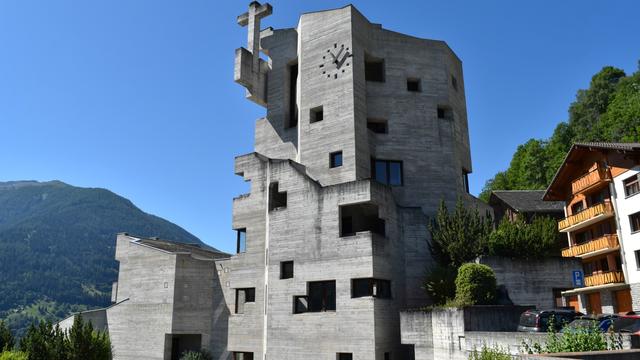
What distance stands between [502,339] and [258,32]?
30.9 meters

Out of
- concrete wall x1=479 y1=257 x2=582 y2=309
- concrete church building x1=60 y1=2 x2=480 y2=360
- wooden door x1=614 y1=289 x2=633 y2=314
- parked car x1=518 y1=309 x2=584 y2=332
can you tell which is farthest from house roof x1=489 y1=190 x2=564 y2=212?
parked car x1=518 y1=309 x2=584 y2=332

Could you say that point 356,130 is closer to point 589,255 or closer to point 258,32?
point 258,32

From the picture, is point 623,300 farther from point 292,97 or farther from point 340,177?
point 292,97

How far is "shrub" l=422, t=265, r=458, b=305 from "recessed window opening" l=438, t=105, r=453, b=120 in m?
14.2

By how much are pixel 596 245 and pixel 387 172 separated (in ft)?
71.0

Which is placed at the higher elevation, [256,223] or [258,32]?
[258,32]

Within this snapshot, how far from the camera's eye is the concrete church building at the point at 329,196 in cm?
3216

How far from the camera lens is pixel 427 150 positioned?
3975 cm

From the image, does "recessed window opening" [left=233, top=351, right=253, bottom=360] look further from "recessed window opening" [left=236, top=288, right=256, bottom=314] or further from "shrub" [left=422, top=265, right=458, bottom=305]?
"shrub" [left=422, top=265, right=458, bottom=305]

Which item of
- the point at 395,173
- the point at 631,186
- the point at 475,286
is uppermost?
the point at 395,173

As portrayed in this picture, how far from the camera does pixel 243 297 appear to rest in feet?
123

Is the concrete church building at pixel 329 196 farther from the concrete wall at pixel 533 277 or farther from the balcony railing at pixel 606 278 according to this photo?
the balcony railing at pixel 606 278

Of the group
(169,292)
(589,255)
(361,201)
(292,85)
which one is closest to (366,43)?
(292,85)

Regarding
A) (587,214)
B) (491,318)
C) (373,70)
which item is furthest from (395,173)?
(587,214)
